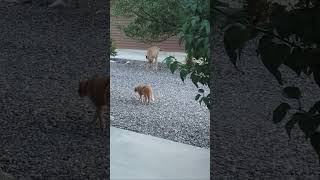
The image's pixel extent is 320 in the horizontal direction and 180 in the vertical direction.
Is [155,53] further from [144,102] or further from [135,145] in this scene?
[135,145]

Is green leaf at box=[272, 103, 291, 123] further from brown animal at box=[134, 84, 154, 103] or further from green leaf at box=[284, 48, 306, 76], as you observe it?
brown animal at box=[134, 84, 154, 103]

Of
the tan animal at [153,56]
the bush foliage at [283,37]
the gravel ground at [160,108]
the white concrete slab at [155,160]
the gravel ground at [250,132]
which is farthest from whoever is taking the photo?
the tan animal at [153,56]

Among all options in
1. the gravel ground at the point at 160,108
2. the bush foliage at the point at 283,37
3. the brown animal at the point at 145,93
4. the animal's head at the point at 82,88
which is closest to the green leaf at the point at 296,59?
the bush foliage at the point at 283,37

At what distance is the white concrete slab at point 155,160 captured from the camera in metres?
2.39

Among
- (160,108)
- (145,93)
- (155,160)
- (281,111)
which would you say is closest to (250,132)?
(155,160)

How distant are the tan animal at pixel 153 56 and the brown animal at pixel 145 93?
239 millimetres

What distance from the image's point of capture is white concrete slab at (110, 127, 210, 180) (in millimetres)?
2393

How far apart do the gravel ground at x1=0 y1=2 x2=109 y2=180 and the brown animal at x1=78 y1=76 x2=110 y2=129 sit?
3 cm

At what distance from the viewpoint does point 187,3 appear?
2.16 meters

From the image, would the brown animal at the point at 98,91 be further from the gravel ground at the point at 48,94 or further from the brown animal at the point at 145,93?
the brown animal at the point at 145,93

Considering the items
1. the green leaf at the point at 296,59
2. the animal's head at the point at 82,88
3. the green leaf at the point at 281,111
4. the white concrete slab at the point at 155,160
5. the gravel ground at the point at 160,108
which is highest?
the green leaf at the point at 296,59

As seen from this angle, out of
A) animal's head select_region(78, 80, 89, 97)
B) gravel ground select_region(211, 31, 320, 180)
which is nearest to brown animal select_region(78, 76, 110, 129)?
animal's head select_region(78, 80, 89, 97)

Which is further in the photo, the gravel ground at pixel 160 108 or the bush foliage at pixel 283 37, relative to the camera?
the gravel ground at pixel 160 108

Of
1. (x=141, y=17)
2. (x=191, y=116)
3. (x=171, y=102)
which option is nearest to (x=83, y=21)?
(x=141, y=17)
